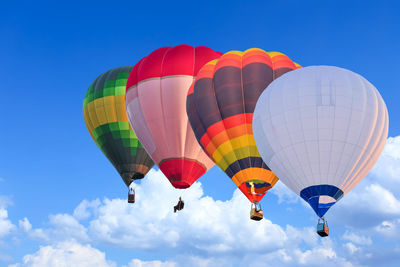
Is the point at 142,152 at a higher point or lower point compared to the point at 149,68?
lower

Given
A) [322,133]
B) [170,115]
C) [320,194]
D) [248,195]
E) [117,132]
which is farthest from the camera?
[117,132]

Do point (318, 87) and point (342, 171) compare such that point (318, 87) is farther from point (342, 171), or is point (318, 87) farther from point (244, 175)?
point (244, 175)

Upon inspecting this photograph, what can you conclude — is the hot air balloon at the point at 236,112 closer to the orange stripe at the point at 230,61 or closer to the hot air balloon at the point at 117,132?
the orange stripe at the point at 230,61

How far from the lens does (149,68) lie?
28.9 m

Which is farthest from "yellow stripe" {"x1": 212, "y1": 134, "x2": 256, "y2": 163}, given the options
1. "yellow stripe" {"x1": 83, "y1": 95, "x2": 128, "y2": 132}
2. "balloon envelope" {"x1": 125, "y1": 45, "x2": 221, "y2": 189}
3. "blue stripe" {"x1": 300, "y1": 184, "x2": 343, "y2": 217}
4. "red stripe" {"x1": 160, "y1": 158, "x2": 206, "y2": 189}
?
"yellow stripe" {"x1": 83, "y1": 95, "x2": 128, "y2": 132}

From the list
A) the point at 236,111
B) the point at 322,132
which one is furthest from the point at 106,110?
the point at 322,132

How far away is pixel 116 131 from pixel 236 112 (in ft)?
30.3

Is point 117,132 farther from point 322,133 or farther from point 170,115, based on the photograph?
point 322,133

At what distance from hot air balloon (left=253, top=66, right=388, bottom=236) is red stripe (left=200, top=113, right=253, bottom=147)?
2.33 m

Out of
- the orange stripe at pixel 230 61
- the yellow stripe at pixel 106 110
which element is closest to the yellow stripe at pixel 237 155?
the orange stripe at pixel 230 61

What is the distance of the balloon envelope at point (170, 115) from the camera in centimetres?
2775

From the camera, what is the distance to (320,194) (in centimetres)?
2050

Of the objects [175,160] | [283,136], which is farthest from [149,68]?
[283,136]

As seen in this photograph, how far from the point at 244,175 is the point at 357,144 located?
4.94m
